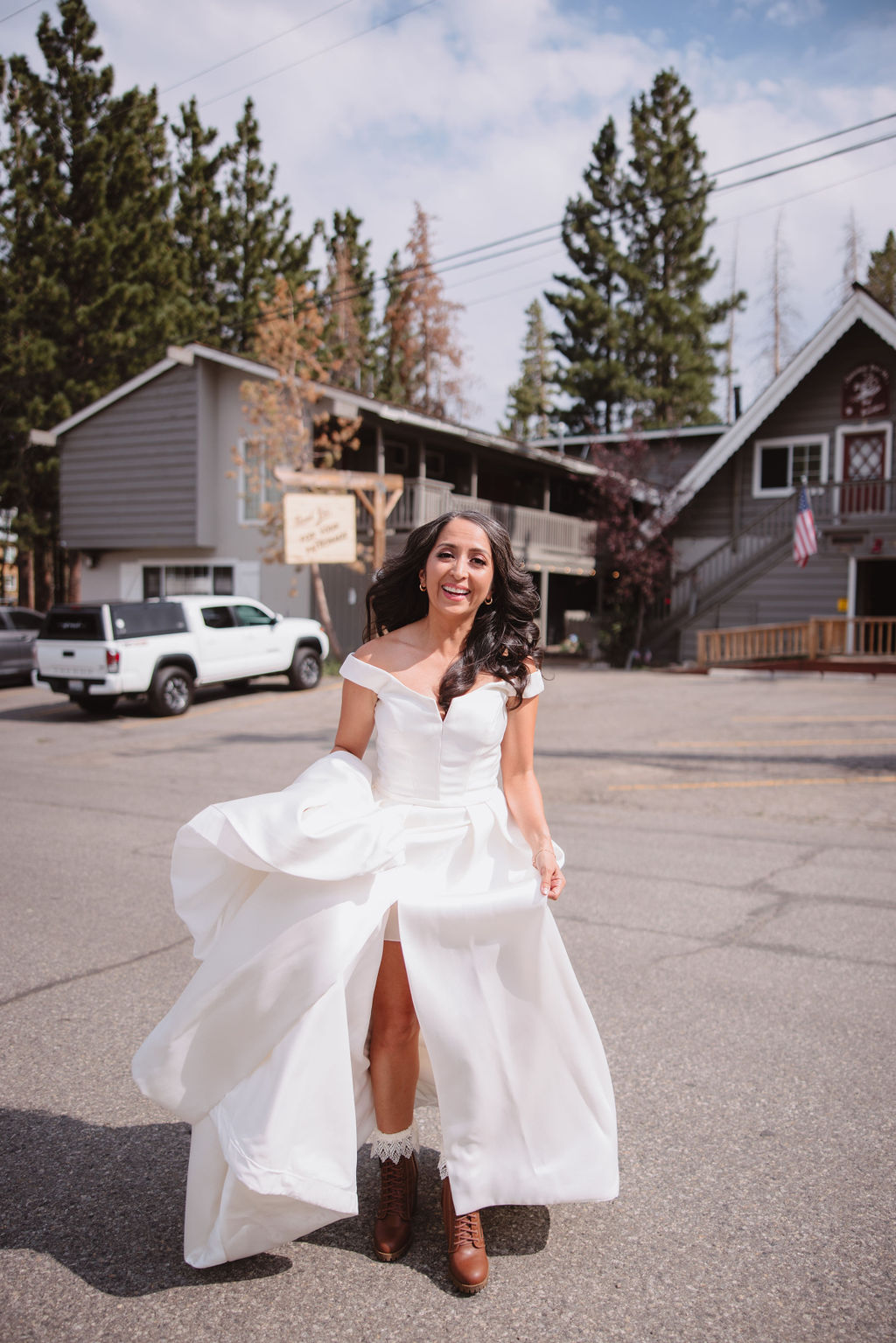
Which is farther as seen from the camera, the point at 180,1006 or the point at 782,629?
the point at 782,629

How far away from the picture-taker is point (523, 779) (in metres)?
2.93

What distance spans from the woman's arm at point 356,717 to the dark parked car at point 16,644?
58.0ft

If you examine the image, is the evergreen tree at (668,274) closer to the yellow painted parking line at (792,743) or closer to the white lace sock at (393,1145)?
the yellow painted parking line at (792,743)

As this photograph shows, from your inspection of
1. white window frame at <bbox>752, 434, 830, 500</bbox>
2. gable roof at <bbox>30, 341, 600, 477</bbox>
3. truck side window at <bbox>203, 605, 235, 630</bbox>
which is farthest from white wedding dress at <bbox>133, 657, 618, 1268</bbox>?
white window frame at <bbox>752, 434, 830, 500</bbox>

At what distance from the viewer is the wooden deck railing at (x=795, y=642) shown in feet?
71.2

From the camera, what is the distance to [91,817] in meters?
8.07

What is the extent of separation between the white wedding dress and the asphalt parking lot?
0.20 metres

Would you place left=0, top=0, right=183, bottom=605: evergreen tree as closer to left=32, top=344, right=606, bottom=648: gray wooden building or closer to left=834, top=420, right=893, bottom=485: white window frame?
left=32, top=344, right=606, bottom=648: gray wooden building

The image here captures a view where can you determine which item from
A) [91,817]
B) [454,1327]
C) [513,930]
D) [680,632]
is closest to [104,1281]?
[454,1327]

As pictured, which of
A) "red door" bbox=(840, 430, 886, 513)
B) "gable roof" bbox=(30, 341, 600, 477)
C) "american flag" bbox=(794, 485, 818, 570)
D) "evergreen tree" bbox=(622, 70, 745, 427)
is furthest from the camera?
"evergreen tree" bbox=(622, 70, 745, 427)

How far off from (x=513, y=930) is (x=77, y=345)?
30.3m

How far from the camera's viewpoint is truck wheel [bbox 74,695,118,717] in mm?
15148

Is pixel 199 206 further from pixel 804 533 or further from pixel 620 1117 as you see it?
pixel 620 1117

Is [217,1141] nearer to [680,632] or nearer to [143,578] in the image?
[680,632]
